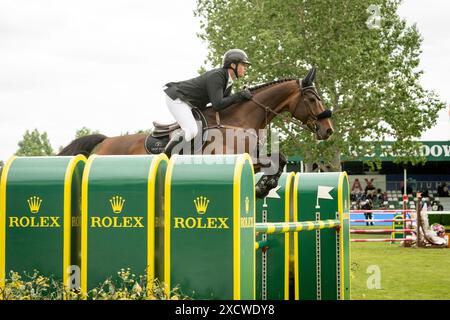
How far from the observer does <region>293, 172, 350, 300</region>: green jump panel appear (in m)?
7.87

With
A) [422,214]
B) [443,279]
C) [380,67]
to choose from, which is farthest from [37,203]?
[380,67]

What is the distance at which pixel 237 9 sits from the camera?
3506cm

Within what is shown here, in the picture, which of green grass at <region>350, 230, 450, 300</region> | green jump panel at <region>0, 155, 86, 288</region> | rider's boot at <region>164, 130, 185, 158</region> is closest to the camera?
green jump panel at <region>0, 155, 86, 288</region>

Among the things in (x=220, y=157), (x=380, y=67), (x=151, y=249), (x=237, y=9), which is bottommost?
(x=151, y=249)

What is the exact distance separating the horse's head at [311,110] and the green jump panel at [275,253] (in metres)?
1.12

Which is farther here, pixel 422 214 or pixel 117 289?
pixel 422 214

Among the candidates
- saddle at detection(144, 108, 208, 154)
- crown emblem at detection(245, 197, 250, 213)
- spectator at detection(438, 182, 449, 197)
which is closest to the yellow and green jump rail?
saddle at detection(144, 108, 208, 154)

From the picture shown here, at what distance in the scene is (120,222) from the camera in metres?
5.49

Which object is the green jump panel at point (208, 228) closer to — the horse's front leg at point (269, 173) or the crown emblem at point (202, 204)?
the crown emblem at point (202, 204)

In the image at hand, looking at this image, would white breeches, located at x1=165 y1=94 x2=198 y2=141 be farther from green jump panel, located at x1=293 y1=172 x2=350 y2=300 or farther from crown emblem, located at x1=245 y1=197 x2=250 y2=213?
crown emblem, located at x1=245 y1=197 x2=250 y2=213

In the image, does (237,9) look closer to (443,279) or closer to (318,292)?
(443,279)

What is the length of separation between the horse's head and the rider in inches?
28.5
